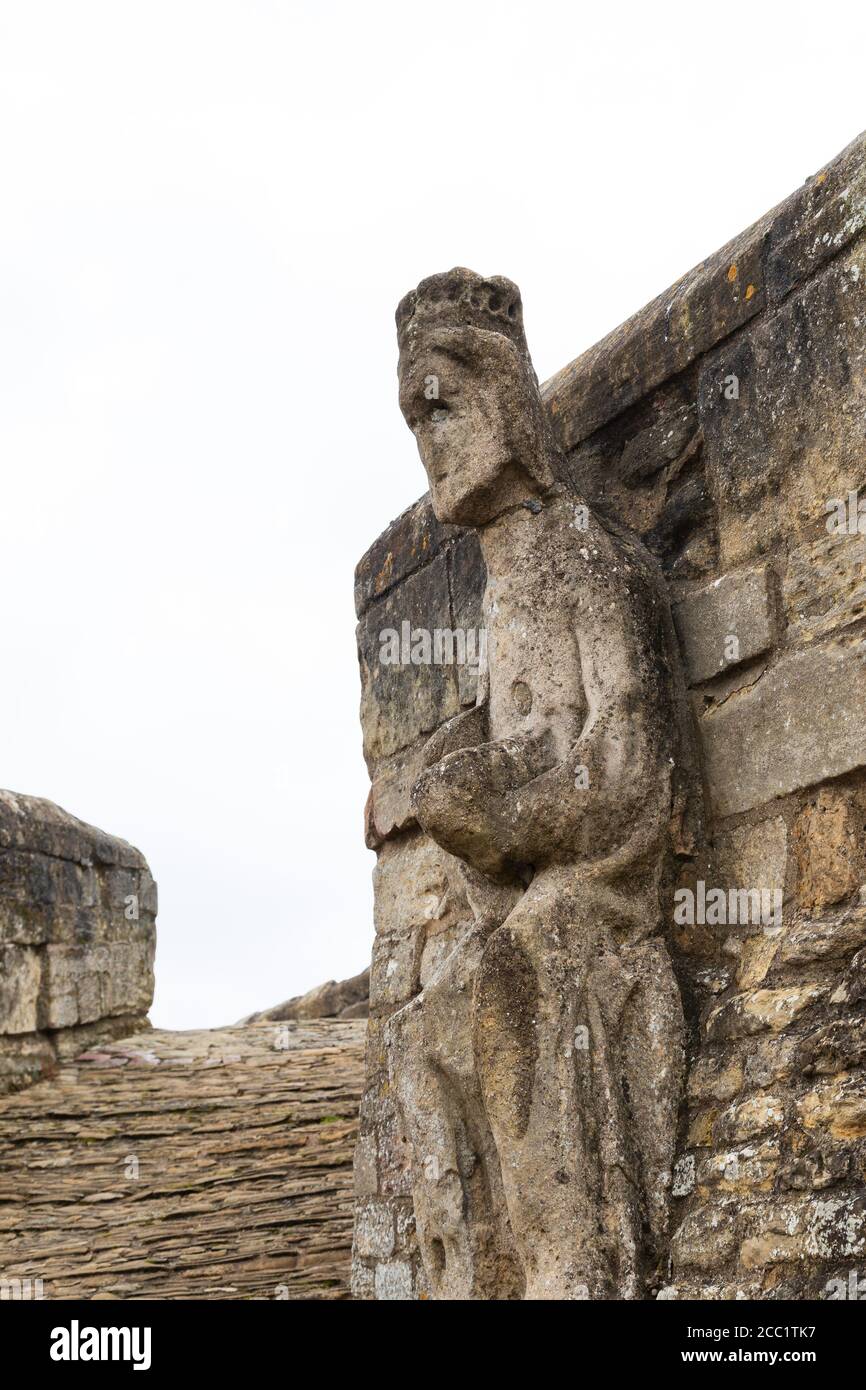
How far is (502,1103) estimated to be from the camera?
3.87m

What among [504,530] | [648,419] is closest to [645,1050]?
[504,530]

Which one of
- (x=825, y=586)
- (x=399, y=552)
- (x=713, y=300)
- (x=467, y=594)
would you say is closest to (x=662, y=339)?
(x=713, y=300)

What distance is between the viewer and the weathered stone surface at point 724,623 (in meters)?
4.09

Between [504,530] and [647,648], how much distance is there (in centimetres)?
52

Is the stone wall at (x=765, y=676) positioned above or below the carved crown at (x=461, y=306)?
below

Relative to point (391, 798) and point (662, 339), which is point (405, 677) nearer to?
point (391, 798)

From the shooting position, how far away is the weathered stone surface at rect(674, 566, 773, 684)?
13.4 ft

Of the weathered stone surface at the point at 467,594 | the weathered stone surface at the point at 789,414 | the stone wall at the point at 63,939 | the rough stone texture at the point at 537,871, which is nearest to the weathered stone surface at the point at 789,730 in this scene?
the rough stone texture at the point at 537,871

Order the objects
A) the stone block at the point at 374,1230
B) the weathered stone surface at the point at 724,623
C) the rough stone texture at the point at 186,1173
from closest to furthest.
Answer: the weathered stone surface at the point at 724,623 → the stone block at the point at 374,1230 → the rough stone texture at the point at 186,1173

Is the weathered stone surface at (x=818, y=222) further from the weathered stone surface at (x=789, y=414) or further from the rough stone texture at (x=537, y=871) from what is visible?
the rough stone texture at (x=537, y=871)

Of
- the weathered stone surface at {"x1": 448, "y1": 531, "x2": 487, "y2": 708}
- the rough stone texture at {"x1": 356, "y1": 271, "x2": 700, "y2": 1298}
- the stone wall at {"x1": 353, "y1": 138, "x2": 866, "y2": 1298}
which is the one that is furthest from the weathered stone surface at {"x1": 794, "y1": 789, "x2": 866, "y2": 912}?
the weathered stone surface at {"x1": 448, "y1": 531, "x2": 487, "y2": 708}

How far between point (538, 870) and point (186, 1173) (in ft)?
16.4

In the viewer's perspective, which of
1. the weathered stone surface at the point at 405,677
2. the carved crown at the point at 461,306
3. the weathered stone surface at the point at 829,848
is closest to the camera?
the weathered stone surface at the point at 829,848

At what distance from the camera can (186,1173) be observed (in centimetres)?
852
